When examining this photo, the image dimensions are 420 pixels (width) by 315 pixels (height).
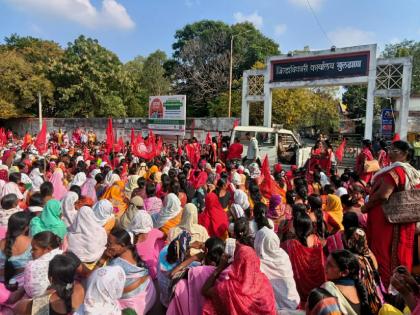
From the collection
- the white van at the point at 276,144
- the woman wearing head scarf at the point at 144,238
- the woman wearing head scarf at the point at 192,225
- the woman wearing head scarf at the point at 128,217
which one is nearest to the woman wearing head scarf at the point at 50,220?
the woman wearing head scarf at the point at 128,217

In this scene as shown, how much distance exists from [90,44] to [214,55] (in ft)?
32.0

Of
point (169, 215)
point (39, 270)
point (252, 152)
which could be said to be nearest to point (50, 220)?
point (169, 215)

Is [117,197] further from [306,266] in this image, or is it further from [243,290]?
[243,290]

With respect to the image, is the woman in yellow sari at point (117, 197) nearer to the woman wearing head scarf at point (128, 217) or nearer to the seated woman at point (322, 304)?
the woman wearing head scarf at point (128, 217)

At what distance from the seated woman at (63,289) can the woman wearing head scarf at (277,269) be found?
1.45m

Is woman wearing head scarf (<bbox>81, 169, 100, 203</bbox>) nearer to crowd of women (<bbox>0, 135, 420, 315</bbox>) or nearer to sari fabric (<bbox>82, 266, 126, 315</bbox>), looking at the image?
crowd of women (<bbox>0, 135, 420, 315</bbox>)

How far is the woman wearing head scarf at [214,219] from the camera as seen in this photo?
4918 millimetres

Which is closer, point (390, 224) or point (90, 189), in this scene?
point (390, 224)

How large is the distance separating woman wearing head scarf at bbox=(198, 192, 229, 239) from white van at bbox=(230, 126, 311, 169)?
22.8 feet

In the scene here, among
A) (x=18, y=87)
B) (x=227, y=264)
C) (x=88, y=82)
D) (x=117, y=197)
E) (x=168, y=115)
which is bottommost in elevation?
(x=117, y=197)

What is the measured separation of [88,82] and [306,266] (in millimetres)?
26788

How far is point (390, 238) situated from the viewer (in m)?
3.18

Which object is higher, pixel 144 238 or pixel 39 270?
pixel 39 270

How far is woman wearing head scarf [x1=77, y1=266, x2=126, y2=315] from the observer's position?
245 centimetres
